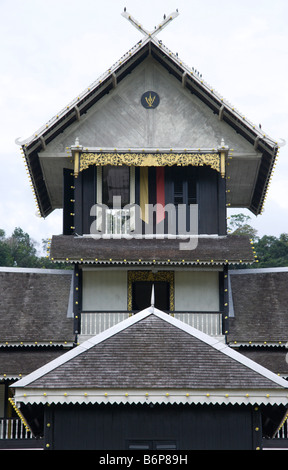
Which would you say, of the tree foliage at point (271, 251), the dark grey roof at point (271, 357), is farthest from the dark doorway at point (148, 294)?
the tree foliage at point (271, 251)

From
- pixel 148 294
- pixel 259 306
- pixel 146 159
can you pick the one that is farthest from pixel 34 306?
pixel 259 306

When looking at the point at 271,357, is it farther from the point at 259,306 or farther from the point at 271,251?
the point at 271,251

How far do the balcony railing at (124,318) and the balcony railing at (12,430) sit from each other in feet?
11.4

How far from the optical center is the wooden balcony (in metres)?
26.9

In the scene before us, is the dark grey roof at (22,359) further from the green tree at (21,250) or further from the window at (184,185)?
the green tree at (21,250)

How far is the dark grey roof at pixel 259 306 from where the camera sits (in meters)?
26.7

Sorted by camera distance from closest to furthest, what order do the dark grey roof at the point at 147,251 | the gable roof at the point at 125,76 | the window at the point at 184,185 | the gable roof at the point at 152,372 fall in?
the gable roof at the point at 152,372
the dark grey roof at the point at 147,251
the gable roof at the point at 125,76
the window at the point at 184,185

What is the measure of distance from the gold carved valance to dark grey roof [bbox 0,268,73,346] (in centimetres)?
397

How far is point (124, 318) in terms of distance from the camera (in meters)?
27.0

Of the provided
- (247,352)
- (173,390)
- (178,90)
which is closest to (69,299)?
(247,352)

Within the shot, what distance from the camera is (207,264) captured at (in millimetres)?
27234

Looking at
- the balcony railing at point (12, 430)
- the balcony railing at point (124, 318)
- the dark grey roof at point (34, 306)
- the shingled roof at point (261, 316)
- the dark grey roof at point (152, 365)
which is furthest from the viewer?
the balcony railing at point (124, 318)

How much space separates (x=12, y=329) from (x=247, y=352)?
7.48m

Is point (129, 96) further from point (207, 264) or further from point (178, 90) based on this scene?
point (207, 264)
